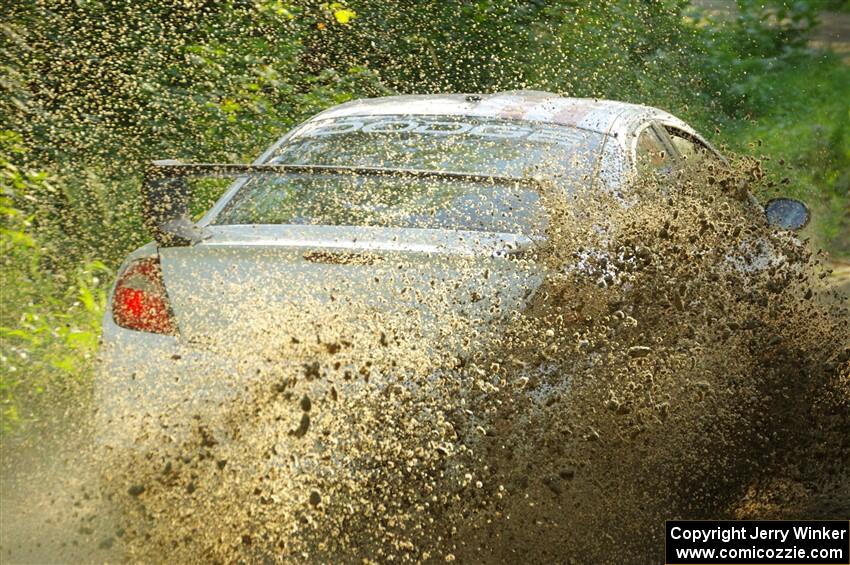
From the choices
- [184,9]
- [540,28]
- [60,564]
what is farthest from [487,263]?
[540,28]

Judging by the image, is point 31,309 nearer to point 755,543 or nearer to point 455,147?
point 455,147

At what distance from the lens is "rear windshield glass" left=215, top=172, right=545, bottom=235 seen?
4102 mm

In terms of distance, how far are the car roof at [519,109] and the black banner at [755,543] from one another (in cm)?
170

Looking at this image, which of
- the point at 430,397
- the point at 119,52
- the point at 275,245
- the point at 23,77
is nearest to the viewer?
the point at 430,397

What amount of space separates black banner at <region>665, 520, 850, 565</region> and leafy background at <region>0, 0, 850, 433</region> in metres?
2.00

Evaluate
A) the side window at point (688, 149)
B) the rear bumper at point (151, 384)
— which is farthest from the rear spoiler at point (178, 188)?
the side window at point (688, 149)

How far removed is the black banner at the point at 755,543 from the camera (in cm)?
390

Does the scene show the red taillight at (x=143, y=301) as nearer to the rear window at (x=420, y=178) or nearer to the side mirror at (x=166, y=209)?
the side mirror at (x=166, y=209)

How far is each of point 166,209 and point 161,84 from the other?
4.20 metres

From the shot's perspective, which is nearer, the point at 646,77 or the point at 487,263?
the point at 487,263

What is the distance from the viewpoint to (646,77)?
13.1m

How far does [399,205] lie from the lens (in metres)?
4.28

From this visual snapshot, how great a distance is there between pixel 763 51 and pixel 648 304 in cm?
1188

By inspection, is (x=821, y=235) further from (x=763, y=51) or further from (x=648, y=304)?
(x=648, y=304)
